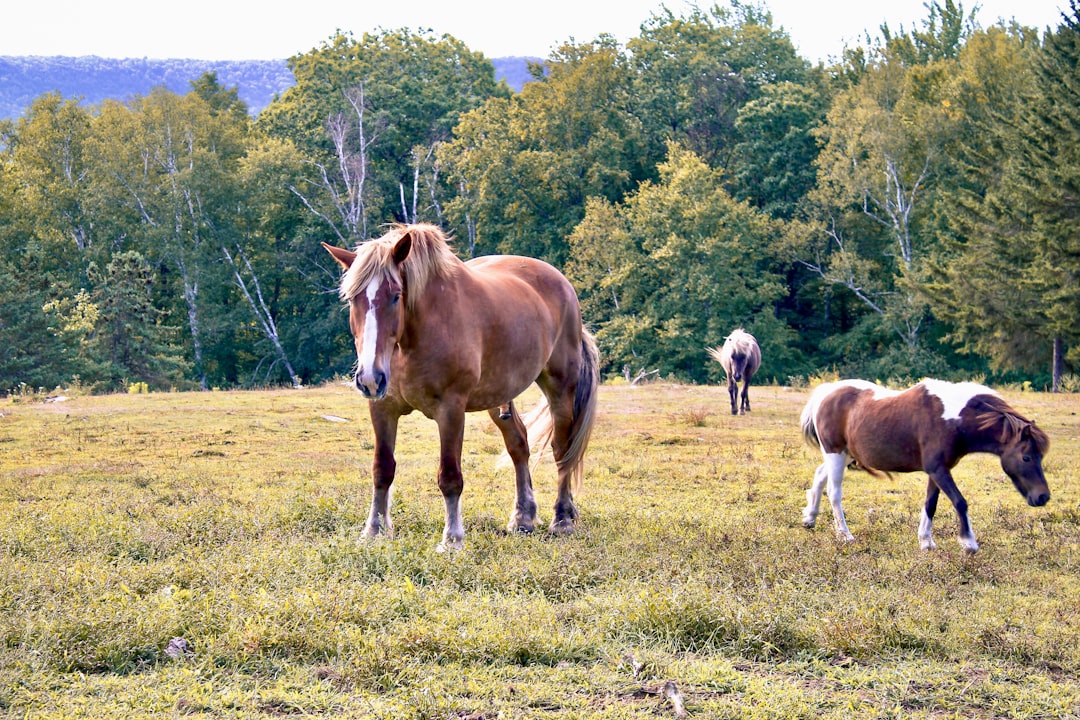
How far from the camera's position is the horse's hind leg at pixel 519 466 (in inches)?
304

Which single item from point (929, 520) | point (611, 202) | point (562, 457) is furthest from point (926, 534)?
point (611, 202)

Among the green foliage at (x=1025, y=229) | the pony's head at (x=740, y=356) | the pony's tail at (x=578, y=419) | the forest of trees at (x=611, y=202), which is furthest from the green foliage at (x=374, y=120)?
the pony's tail at (x=578, y=419)

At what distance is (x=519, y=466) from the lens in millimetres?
7941

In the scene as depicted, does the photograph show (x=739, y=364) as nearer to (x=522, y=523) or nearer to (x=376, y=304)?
(x=522, y=523)

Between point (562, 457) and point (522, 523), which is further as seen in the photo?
point (562, 457)

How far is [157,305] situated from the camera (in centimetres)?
4691

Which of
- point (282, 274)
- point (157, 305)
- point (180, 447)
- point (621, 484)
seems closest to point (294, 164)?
point (282, 274)

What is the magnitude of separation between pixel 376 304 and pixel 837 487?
4.03 metres

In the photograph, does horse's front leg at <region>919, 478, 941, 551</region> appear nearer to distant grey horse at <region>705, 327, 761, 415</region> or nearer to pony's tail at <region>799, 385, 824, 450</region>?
pony's tail at <region>799, 385, 824, 450</region>

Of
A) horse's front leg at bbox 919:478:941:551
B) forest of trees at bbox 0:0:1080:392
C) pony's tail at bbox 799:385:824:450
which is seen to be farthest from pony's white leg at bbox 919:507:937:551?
forest of trees at bbox 0:0:1080:392

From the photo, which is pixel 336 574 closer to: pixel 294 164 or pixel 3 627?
pixel 3 627

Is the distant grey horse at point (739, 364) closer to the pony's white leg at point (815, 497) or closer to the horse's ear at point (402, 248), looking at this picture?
the pony's white leg at point (815, 497)

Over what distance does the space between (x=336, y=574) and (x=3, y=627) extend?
171 cm

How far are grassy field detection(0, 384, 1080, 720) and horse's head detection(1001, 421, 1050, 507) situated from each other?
18.0 inches
